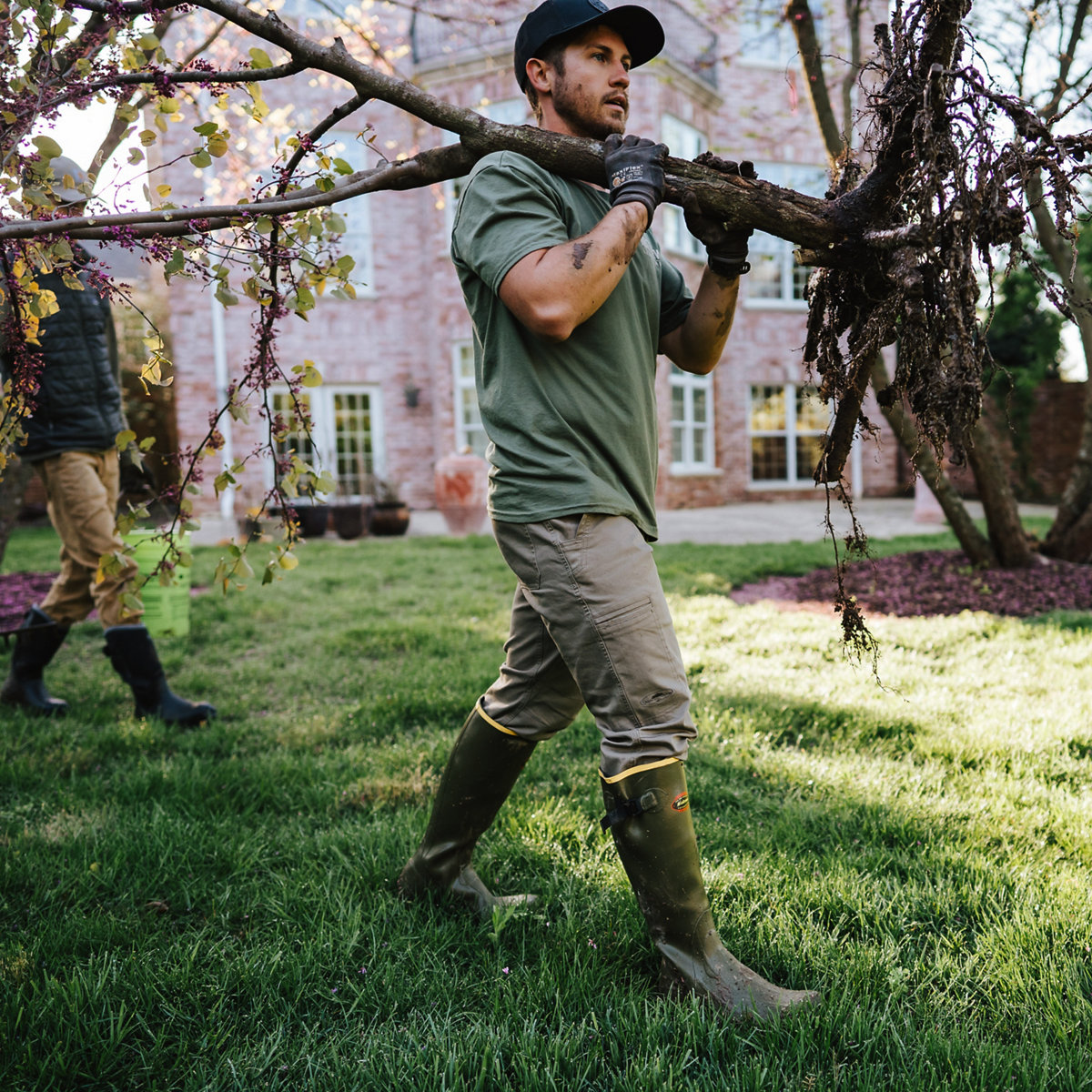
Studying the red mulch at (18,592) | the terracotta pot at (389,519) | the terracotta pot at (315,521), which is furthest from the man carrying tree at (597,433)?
the terracotta pot at (315,521)

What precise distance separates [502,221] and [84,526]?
277 centimetres

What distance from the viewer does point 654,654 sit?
181 centimetres

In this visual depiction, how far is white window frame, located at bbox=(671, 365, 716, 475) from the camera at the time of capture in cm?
1570

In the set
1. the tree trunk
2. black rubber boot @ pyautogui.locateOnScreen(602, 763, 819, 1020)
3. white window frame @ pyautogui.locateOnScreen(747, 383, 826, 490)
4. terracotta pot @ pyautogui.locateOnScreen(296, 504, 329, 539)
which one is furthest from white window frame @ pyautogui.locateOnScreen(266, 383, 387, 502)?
black rubber boot @ pyautogui.locateOnScreen(602, 763, 819, 1020)

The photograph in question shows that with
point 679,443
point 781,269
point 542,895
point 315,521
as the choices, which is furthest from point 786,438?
point 542,895

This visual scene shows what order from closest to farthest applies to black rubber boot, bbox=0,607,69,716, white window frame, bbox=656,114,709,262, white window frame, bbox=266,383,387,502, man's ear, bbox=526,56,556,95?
1. man's ear, bbox=526,56,556,95
2. black rubber boot, bbox=0,607,69,716
3. white window frame, bbox=656,114,709,262
4. white window frame, bbox=266,383,387,502

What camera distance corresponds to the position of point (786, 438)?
17.6 metres

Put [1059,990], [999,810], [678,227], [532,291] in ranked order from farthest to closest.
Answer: [678,227]
[999,810]
[1059,990]
[532,291]

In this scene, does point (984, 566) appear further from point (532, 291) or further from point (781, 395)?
point (781, 395)

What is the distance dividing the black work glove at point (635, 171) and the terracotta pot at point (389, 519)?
34.7 ft

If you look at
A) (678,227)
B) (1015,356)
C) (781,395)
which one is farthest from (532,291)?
(1015,356)

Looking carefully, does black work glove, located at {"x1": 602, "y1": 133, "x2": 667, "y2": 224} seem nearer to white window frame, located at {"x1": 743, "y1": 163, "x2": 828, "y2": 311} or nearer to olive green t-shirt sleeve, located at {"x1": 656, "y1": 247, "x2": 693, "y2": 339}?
olive green t-shirt sleeve, located at {"x1": 656, "y1": 247, "x2": 693, "y2": 339}

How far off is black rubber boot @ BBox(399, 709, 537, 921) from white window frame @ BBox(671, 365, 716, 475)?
13.5 m

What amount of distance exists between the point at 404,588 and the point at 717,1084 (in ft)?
18.7
